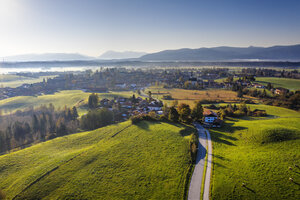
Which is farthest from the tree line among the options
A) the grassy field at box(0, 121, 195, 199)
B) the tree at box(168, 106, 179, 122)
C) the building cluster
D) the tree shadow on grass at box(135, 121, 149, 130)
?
the tree at box(168, 106, 179, 122)

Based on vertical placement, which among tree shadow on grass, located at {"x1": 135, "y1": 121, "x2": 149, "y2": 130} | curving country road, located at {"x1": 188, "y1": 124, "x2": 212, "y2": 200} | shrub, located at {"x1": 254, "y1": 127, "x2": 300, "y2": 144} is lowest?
curving country road, located at {"x1": 188, "y1": 124, "x2": 212, "y2": 200}

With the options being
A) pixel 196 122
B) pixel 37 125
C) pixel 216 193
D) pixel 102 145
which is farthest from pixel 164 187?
pixel 37 125

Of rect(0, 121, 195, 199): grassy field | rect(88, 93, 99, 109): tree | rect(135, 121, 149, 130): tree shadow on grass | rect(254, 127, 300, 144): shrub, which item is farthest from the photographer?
rect(88, 93, 99, 109): tree

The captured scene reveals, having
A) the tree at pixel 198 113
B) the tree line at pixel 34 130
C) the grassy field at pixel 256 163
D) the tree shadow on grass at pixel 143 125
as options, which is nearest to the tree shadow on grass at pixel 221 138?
the grassy field at pixel 256 163

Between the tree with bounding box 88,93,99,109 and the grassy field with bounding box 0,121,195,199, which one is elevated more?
the tree with bounding box 88,93,99,109

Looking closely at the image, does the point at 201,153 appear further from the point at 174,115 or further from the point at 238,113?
the point at 238,113

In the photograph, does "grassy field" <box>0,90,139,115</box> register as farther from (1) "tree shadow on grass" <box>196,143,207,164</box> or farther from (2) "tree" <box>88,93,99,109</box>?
(1) "tree shadow on grass" <box>196,143,207,164</box>
